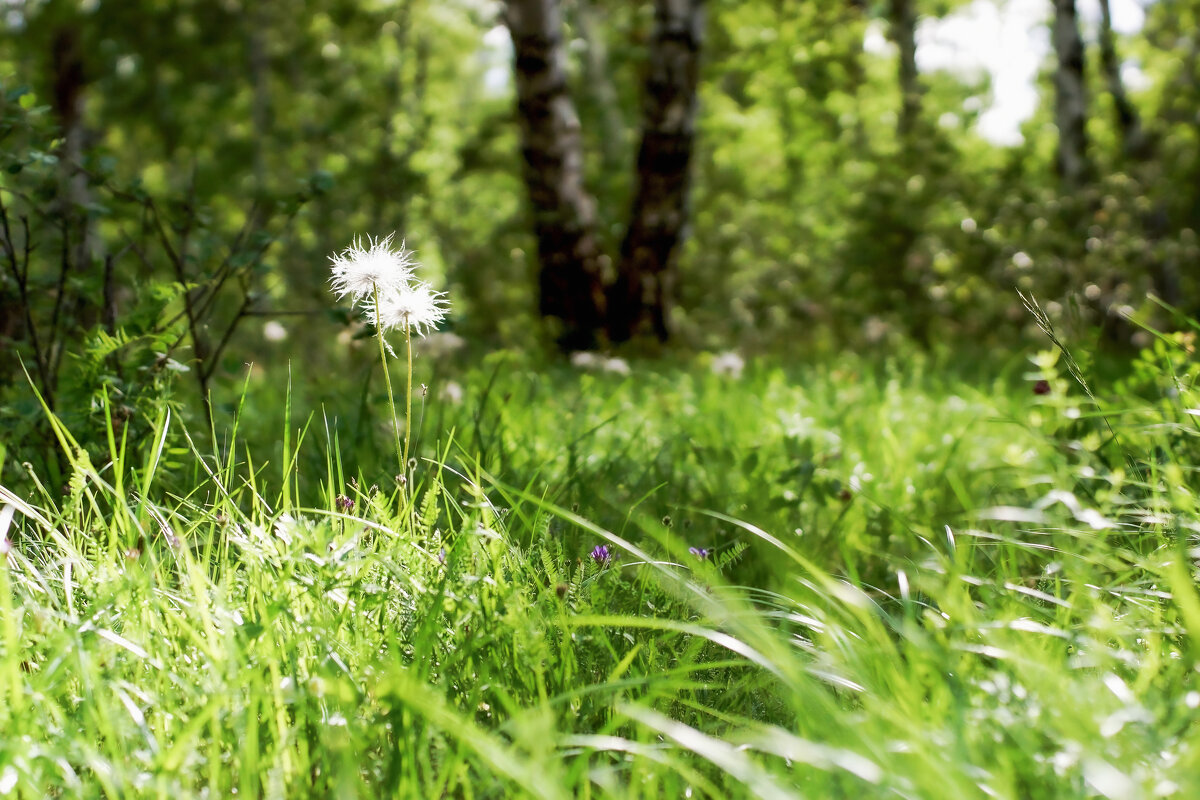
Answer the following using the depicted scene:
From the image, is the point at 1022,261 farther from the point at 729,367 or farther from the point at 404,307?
the point at 404,307

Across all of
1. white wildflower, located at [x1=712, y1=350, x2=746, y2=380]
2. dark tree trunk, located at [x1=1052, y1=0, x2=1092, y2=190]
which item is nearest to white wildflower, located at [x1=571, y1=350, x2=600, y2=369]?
white wildflower, located at [x1=712, y1=350, x2=746, y2=380]

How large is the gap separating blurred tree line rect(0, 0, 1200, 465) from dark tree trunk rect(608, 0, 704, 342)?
2 cm

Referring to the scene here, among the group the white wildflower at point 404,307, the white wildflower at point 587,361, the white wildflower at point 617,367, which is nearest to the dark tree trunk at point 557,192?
the white wildflower at point 587,361

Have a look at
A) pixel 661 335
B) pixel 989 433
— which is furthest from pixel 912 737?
pixel 661 335

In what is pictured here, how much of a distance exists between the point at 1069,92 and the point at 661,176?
4285 millimetres

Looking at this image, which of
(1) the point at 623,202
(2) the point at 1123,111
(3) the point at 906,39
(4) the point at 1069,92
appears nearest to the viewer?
(1) the point at 623,202

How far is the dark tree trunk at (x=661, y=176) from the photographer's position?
6.23 metres

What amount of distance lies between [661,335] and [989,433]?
10.5 feet

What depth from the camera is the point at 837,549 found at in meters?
2.29

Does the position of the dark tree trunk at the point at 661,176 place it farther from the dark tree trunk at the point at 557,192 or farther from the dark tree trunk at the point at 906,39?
the dark tree trunk at the point at 906,39

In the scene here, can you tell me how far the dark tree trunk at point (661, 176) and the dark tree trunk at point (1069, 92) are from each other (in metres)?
3.70

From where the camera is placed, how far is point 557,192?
6266mm

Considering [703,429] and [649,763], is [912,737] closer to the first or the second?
[649,763]

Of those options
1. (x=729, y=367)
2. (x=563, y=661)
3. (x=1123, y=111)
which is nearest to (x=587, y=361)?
(x=729, y=367)
